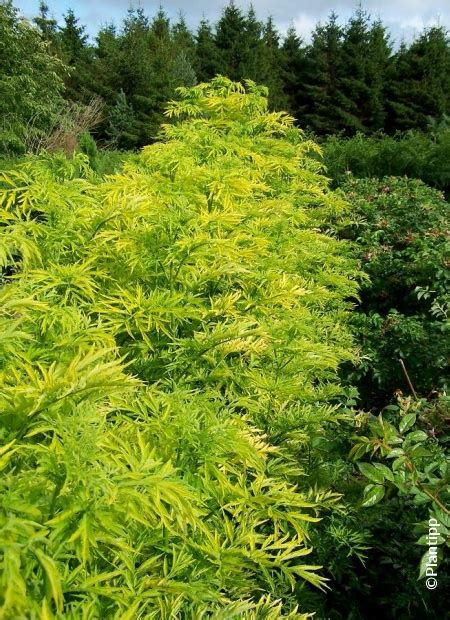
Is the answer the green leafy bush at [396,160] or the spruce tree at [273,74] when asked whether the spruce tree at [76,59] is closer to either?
the spruce tree at [273,74]

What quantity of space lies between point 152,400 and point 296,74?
2297 cm

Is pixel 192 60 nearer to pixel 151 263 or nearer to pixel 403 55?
pixel 403 55

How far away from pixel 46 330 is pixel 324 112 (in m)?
20.6

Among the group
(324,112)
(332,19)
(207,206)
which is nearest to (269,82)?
(324,112)

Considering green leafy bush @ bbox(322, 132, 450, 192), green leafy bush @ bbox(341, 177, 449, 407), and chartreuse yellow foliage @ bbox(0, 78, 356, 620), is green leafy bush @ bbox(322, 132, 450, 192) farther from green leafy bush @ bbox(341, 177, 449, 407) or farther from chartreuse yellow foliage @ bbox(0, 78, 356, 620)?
chartreuse yellow foliage @ bbox(0, 78, 356, 620)

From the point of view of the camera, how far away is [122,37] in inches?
848

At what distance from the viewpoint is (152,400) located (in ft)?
4.60

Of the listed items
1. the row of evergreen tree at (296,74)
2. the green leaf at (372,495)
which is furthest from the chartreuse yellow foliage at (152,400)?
the row of evergreen tree at (296,74)

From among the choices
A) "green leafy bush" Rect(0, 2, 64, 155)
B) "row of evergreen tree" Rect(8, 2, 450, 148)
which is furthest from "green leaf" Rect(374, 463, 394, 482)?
"row of evergreen tree" Rect(8, 2, 450, 148)

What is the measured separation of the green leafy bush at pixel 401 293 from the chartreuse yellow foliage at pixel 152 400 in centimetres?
47

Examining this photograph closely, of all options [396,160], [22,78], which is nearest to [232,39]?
[22,78]

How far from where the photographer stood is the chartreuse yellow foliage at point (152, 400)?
968 millimetres

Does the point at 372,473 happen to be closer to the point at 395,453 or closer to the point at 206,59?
the point at 395,453

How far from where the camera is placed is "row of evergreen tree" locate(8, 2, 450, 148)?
18.8 meters
